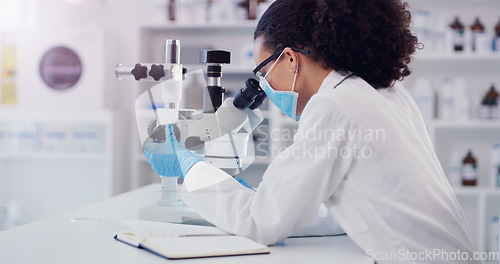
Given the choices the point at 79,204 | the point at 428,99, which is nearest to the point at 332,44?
the point at 428,99

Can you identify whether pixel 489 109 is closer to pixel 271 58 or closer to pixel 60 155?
pixel 271 58

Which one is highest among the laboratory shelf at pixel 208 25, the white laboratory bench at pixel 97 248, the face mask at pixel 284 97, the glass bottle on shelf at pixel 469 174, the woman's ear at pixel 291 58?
the laboratory shelf at pixel 208 25

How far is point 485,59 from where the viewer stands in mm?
2543

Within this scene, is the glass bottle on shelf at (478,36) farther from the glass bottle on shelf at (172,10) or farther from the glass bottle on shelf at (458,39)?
the glass bottle on shelf at (172,10)

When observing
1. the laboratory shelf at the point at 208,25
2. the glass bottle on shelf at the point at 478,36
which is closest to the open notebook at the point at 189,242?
the laboratory shelf at the point at 208,25

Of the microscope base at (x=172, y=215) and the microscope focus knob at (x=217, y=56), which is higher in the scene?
the microscope focus knob at (x=217, y=56)

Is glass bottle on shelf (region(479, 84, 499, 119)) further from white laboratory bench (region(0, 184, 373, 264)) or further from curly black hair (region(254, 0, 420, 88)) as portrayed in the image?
white laboratory bench (region(0, 184, 373, 264))

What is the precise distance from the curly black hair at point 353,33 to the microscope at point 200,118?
198 millimetres

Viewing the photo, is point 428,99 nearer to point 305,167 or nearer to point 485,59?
point 485,59

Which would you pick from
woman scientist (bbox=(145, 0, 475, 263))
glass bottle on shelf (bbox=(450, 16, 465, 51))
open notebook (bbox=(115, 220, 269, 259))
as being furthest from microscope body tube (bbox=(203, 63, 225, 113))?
glass bottle on shelf (bbox=(450, 16, 465, 51))

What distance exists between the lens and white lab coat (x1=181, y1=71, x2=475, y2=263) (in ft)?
2.91

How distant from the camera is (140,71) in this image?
1.17 metres

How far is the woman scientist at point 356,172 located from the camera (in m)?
0.89

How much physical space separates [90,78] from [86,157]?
0.46m
